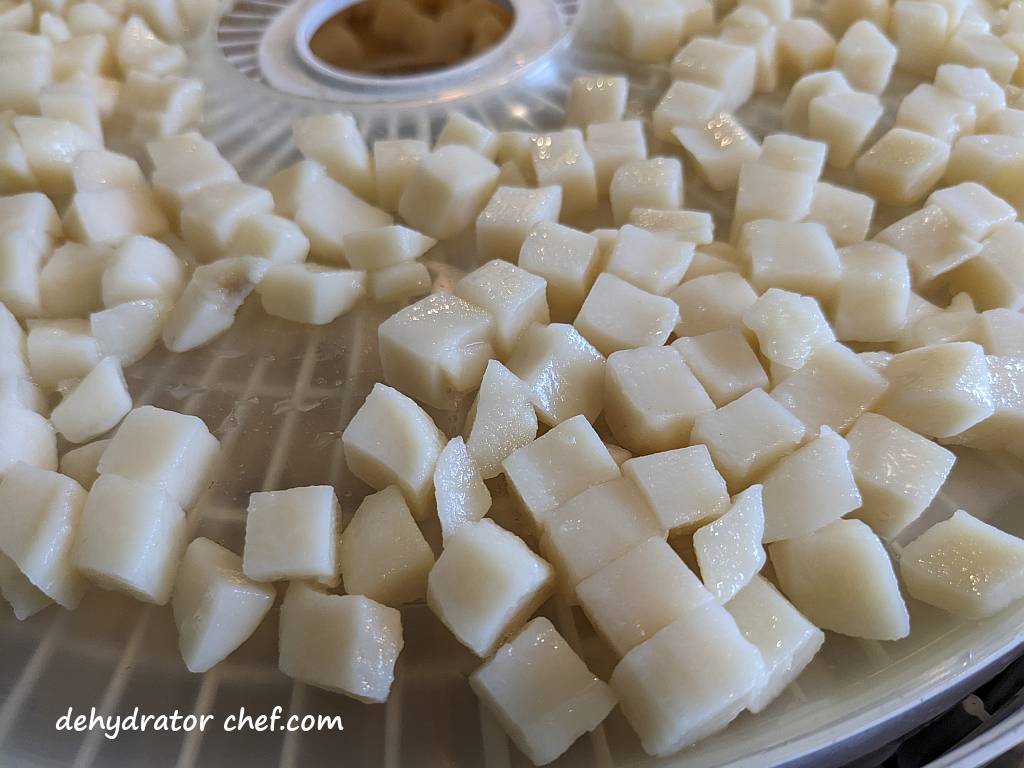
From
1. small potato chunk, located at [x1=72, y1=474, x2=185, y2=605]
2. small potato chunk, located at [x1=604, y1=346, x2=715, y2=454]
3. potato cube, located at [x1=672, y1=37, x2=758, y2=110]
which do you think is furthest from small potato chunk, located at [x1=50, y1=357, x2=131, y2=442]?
potato cube, located at [x1=672, y1=37, x2=758, y2=110]

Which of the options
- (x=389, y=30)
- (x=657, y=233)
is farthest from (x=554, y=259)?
(x=389, y=30)

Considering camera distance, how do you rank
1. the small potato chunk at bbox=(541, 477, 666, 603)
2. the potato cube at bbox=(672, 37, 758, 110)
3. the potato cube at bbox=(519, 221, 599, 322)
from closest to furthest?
the small potato chunk at bbox=(541, 477, 666, 603) < the potato cube at bbox=(519, 221, 599, 322) < the potato cube at bbox=(672, 37, 758, 110)

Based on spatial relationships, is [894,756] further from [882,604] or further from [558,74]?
[558,74]

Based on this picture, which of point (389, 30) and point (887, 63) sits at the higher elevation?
point (887, 63)

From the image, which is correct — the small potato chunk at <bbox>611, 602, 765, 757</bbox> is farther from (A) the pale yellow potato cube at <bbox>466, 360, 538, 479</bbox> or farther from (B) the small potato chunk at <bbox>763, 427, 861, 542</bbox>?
(A) the pale yellow potato cube at <bbox>466, 360, 538, 479</bbox>

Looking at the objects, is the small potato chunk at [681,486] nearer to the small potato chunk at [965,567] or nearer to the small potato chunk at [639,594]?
the small potato chunk at [639,594]

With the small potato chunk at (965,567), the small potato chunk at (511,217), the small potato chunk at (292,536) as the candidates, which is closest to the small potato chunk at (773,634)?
the small potato chunk at (965,567)
